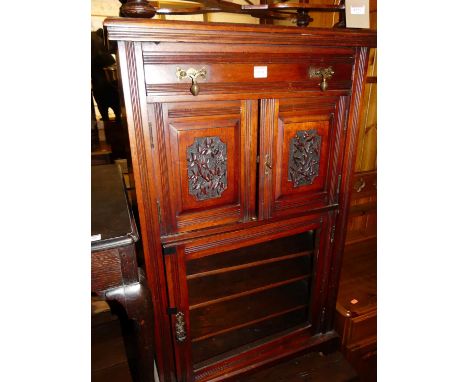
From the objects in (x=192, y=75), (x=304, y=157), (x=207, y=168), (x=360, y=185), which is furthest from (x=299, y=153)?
(x=360, y=185)

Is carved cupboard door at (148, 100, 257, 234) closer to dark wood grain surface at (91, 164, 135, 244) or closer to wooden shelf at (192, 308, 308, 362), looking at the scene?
dark wood grain surface at (91, 164, 135, 244)

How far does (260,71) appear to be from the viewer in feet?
3.20

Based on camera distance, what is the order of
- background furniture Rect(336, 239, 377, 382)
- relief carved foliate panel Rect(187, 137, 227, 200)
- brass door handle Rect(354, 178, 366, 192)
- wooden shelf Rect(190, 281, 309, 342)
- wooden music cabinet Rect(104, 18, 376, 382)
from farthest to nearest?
brass door handle Rect(354, 178, 366, 192) → background furniture Rect(336, 239, 377, 382) → wooden shelf Rect(190, 281, 309, 342) → relief carved foliate panel Rect(187, 137, 227, 200) → wooden music cabinet Rect(104, 18, 376, 382)

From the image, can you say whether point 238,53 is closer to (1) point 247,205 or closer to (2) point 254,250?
(1) point 247,205

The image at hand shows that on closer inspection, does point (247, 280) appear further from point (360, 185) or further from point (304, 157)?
point (360, 185)

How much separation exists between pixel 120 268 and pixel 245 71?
68 cm

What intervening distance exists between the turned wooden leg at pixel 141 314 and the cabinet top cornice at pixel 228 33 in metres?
0.66

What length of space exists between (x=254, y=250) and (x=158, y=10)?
100 cm

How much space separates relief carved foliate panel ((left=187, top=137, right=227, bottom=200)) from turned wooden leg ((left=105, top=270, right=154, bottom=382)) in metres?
0.32

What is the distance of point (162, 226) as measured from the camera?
1025 mm

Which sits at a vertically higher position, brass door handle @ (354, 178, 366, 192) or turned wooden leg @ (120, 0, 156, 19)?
turned wooden leg @ (120, 0, 156, 19)

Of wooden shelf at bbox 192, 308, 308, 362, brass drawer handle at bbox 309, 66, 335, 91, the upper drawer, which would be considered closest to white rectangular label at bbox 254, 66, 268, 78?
the upper drawer

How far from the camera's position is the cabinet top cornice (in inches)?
30.4

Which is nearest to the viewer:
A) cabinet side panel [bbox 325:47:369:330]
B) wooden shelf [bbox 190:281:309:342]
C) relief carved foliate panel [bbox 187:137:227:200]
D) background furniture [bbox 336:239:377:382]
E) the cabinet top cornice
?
the cabinet top cornice
